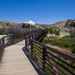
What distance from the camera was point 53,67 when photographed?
9.29 metres

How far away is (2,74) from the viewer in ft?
35.7

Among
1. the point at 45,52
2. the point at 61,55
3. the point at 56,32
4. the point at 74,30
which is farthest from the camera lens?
the point at 74,30

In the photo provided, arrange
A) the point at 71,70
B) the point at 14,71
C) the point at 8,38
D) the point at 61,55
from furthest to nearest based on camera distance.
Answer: the point at 8,38
the point at 14,71
the point at 61,55
the point at 71,70

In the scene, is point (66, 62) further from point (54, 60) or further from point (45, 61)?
point (45, 61)

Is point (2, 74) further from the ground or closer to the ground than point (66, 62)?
closer to the ground

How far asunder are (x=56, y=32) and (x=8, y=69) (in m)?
61.9

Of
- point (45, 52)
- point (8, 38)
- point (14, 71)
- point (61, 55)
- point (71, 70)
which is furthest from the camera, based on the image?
point (8, 38)

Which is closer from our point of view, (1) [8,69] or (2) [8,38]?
(1) [8,69]

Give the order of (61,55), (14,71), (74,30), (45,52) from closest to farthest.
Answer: (61,55) → (45,52) → (14,71) → (74,30)

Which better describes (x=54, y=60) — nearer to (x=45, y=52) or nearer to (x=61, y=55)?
(x=61, y=55)

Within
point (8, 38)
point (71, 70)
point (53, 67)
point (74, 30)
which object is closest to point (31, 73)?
point (53, 67)

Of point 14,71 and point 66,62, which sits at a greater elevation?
point 66,62

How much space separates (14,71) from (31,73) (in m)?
0.80

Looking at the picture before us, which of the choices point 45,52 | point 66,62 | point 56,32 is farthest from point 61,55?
point 56,32
